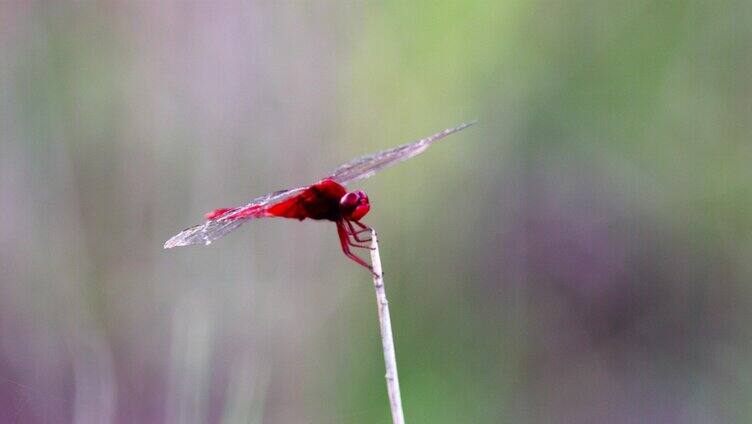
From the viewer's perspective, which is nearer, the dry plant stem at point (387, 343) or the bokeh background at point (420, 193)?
the dry plant stem at point (387, 343)

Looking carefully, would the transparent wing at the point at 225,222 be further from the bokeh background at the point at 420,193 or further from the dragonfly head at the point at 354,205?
the bokeh background at the point at 420,193

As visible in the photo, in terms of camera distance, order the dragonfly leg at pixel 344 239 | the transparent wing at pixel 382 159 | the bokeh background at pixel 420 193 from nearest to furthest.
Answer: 1. the transparent wing at pixel 382 159
2. the dragonfly leg at pixel 344 239
3. the bokeh background at pixel 420 193

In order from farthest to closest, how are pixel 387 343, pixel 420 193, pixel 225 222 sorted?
1. pixel 420 193
2. pixel 225 222
3. pixel 387 343

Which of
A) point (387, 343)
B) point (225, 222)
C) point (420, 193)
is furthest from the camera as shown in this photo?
point (420, 193)

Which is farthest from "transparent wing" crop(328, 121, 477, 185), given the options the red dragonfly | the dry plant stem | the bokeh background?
the bokeh background

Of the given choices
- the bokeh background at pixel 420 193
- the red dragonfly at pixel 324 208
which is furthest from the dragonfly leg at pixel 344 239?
the bokeh background at pixel 420 193

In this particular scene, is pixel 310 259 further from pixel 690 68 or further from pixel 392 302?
pixel 690 68

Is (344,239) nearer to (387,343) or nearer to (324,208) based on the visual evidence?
(324,208)

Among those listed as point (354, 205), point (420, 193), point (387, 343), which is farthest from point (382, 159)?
point (420, 193)

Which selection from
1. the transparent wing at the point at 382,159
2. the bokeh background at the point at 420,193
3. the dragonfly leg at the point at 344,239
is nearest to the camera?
the transparent wing at the point at 382,159
